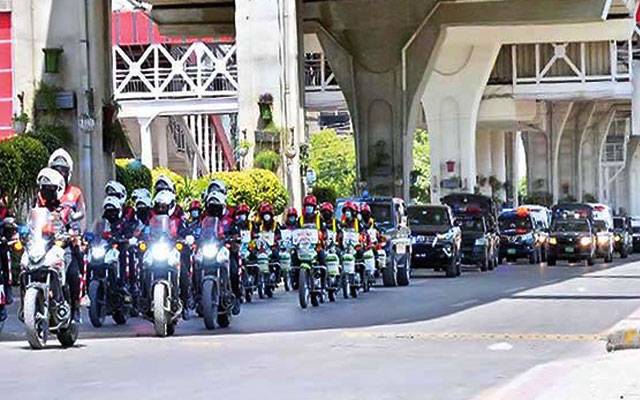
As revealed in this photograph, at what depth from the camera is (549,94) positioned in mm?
73188

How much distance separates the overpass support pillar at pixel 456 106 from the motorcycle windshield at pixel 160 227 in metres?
48.8

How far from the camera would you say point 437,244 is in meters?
37.9

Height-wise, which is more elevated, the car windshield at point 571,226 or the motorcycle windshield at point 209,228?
the motorcycle windshield at point 209,228

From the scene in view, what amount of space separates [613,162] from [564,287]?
8331cm

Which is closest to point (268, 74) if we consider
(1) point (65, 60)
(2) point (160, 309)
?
(1) point (65, 60)

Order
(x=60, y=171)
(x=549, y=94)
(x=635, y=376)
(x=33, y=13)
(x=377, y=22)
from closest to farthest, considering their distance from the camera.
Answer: (x=635, y=376) < (x=60, y=171) < (x=33, y=13) < (x=377, y=22) < (x=549, y=94)

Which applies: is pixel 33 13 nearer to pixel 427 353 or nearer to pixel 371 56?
pixel 427 353

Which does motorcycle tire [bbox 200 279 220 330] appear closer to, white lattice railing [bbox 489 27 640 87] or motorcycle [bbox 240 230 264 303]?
motorcycle [bbox 240 230 264 303]

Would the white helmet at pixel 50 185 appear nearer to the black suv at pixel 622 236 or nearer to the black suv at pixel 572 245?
the black suv at pixel 572 245

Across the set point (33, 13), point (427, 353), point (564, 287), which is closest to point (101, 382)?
point (427, 353)

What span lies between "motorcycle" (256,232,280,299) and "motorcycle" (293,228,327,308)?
210 centimetres

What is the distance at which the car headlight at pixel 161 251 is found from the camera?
17.8 meters

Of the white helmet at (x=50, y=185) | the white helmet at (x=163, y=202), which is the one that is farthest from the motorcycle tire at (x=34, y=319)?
the white helmet at (x=163, y=202)

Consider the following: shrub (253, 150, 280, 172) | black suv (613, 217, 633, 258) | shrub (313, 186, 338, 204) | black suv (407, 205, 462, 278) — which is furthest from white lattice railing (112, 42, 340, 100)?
black suv (407, 205, 462, 278)
